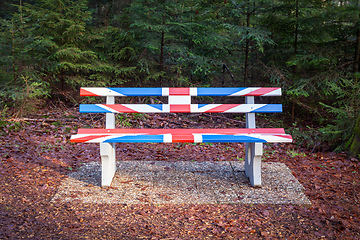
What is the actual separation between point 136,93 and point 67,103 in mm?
5784

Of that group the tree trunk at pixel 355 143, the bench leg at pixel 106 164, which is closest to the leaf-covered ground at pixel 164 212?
the tree trunk at pixel 355 143

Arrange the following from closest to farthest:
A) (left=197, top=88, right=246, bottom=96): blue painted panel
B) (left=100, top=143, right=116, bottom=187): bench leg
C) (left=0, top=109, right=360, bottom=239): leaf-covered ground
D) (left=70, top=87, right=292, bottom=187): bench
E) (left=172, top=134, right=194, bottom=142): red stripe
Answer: (left=0, top=109, right=360, bottom=239): leaf-covered ground, (left=172, top=134, right=194, bottom=142): red stripe, (left=70, top=87, right=292, bottom=187): bench, (left=100, top=143, right=116, bottom=187): bench leg, (left=197, top=88, right=246, bottom=96): blue painted panel

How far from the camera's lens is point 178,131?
150 inches

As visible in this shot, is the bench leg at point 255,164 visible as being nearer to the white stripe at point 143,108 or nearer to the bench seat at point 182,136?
the bench seat at point 182,136

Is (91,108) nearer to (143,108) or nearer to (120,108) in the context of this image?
(120,108)

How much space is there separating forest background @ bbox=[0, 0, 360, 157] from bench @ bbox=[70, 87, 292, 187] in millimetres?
2932

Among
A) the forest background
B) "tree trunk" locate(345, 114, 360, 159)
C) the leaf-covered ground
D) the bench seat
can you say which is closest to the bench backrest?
the bench seat

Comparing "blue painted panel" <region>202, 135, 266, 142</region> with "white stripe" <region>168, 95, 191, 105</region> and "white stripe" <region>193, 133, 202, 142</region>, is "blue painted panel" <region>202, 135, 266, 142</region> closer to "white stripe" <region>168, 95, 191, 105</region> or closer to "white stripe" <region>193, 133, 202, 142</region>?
"white stripe" <region>193, 133, 202, 142</region>

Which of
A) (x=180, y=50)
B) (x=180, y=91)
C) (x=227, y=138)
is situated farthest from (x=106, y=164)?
(x=180, y=50)

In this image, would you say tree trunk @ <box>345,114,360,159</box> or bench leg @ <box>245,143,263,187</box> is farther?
tree trunk @ <box>345,114,360,159</box>

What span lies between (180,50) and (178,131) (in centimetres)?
480

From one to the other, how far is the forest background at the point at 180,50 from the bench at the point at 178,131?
2.93m

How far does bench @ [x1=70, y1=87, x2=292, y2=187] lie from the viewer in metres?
3.40

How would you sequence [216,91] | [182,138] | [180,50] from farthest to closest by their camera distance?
1. [180,50]
2. [216,91]
3. [182,138]
